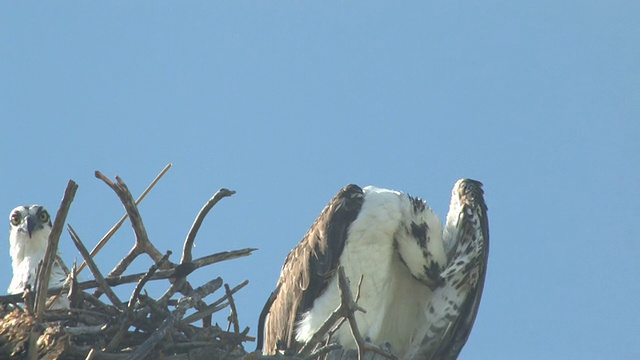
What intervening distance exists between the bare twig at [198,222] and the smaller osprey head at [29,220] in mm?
2681

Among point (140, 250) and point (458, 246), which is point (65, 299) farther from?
point (458, 246)

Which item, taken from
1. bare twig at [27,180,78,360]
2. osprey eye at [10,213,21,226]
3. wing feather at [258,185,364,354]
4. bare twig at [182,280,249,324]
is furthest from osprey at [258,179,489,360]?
osprey eye at [10,213,21,226]

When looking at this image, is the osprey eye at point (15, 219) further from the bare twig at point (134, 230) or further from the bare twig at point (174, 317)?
the bare twig at point (174, 317)

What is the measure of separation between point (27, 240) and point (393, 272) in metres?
3.03

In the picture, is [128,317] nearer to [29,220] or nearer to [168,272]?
[168,272]

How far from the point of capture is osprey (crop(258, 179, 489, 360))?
889 cm

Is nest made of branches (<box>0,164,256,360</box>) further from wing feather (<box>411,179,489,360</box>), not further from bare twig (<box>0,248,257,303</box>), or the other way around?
wing feather (<box>411,179,489,360</box>)

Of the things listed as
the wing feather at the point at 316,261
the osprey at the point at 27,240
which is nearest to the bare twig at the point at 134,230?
the wing feather at the point at 316,261

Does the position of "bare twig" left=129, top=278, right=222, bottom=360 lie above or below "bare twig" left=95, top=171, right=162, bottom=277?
below

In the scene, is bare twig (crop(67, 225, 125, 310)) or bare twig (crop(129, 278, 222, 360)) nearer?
bare twig (crop(129, 278, 222, 360))

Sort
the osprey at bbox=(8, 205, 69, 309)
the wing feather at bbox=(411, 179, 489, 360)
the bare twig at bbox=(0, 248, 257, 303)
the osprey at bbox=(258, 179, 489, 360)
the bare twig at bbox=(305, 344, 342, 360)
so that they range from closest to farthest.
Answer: the bare twig at bbox=(305, 344, 342, 360) < the bare twig at bbox=(0, 248, 257, 303) < the osprey at bbox=(258, 179, 489, 360) < the wing feather at bbox=(411, 179, 489, 360) < the osprey at bbox=(8, 205, 69, 309)

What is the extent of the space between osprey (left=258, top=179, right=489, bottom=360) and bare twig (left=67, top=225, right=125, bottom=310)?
1.46m

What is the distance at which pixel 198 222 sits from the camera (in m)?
7.82

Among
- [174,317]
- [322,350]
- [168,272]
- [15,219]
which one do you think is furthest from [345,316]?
[15,219]
